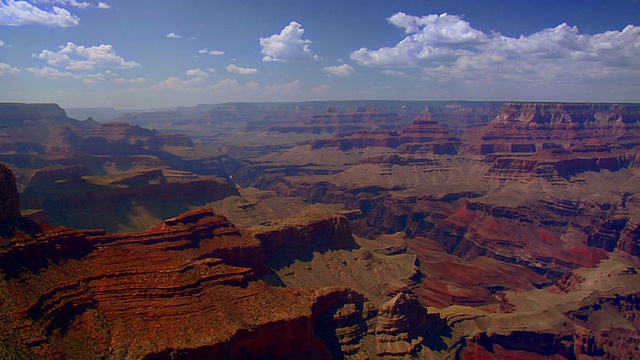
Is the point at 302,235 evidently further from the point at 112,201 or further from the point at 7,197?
the point at 112,201

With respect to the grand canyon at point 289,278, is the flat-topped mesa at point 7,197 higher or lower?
higher

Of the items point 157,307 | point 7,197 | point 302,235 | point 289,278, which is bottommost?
point 289,278

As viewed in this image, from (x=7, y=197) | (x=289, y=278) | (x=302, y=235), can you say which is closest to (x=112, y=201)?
(x=302, y=235)

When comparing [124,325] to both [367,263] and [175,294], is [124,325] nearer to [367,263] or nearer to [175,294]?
[175,294]

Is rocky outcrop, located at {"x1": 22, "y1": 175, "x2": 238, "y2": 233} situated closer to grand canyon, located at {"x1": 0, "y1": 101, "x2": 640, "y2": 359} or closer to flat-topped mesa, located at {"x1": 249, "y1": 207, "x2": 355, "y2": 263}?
grand canyon, located at {"x1": 0, "y1": 101, "x2": 640, "y2": 359}

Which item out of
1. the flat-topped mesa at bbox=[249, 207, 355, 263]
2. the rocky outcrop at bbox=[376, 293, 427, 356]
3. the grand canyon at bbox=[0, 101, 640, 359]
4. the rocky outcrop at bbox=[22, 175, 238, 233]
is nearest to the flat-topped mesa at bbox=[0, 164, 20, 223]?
the grand canyon at bbox=[0, 101, 640, 359]

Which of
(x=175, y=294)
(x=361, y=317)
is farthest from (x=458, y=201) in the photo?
(x=175, y=294)

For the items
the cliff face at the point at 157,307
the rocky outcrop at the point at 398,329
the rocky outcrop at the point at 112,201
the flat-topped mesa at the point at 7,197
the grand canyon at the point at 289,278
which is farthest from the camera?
the rocky outcrop at the point at 112,201

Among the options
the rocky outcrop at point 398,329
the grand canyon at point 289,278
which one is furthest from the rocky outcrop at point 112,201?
the rocky outcrop at point 398,329

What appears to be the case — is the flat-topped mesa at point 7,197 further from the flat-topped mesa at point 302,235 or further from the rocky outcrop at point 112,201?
the rocky outcrop at point 112,201
